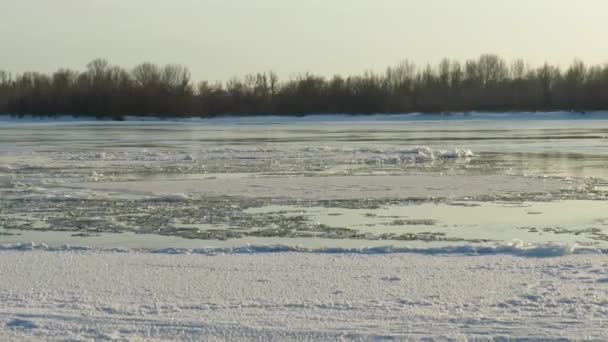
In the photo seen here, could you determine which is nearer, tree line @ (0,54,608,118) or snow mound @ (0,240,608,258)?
snow mound @ (0,240,608,258)

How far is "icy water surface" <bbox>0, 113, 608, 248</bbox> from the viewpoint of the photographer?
8242mm

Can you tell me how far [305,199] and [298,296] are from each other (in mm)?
5872

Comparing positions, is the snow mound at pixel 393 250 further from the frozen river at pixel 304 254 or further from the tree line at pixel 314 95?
the tree line at pixel 314 95

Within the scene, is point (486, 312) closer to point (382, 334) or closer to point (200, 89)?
point (382, 334)

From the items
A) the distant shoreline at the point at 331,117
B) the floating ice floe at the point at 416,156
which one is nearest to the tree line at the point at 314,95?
the distant shoreline at the point at 331,117

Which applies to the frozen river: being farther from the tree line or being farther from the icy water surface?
the tree line

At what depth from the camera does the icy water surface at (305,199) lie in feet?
27.0

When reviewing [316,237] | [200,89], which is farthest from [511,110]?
[316,237]

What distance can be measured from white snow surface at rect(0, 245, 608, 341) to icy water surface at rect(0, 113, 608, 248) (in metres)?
1.13

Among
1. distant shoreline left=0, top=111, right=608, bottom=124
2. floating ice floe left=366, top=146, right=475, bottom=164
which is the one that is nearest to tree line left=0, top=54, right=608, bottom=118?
distant shoreline left=0, top=111, right=608, bottom=124

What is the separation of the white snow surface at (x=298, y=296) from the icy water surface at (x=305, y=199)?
3.72 feet

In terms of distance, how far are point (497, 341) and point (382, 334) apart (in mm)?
627

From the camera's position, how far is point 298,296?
→ 17.6 feet

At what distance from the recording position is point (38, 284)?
573 centimetres
